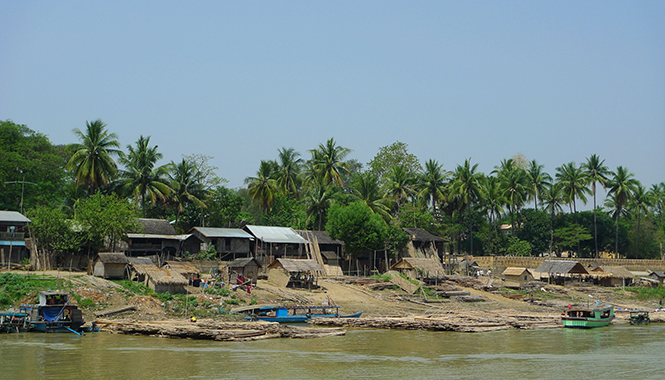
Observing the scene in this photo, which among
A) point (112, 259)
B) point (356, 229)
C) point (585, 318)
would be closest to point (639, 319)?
point (585, 318)

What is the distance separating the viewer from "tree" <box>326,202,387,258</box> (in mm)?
63406

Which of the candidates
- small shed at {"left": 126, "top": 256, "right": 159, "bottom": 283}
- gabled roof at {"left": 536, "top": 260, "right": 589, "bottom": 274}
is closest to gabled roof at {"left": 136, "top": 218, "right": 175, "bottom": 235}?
small shed at {"left": 126, "top": 256, "right": 159, "bottom": 283}

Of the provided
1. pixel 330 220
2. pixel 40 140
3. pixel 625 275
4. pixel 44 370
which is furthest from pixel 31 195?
pixel 625 275

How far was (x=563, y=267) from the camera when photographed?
64.3m

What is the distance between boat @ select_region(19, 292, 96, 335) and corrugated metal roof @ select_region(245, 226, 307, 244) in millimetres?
27754

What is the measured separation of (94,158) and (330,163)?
94.0 feet

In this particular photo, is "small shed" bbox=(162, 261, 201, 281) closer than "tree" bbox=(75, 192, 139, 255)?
Yes

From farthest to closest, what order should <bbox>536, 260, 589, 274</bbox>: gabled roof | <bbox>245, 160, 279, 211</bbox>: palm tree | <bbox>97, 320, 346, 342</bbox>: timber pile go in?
1. <bbox>245, 160, 279, 211</bbox>: palm tree
2. <bbox>536, 260, 589, 274</bbox>: gabled roof
3. <bbox>97, 320, 346, 342</bbox>: timber pile

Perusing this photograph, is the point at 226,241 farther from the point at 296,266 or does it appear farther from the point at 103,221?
the point at 103,221

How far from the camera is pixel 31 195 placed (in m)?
66.7

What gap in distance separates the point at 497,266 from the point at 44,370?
55.3m

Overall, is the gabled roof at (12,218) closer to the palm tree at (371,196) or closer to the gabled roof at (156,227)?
the gabled roof at (156,227)

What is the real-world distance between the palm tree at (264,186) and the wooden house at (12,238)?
29.1 meters

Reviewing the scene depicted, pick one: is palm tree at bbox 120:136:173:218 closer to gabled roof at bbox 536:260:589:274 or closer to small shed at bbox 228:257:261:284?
small shed at bbox 228:257:261:284
